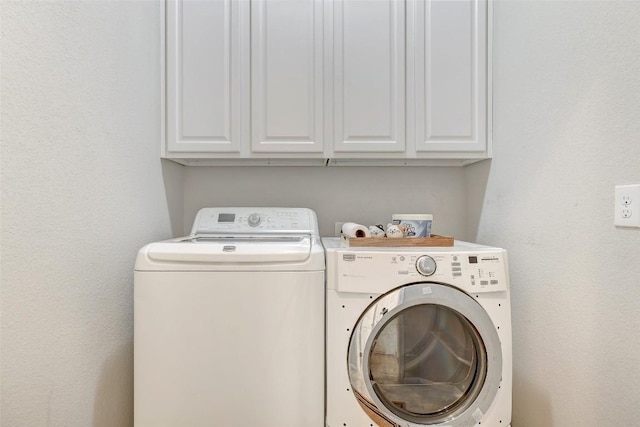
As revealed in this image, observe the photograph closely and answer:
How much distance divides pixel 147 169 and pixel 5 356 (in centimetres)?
85

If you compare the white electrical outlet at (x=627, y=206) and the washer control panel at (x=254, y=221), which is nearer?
the white electrical outlet at (x=627, y=206)

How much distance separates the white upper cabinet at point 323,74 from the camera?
5.20 ft

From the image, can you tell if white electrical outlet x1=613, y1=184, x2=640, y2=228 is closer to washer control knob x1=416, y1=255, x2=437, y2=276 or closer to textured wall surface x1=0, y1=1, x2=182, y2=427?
washer control knob x1=416, y1=255, x2=437, y2=276

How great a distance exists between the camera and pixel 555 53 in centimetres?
120

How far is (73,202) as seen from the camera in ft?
3.51

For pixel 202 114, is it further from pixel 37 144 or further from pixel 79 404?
pixel 79 404

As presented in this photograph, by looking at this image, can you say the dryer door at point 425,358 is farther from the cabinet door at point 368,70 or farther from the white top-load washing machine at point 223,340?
the cabinet door at point 368,70

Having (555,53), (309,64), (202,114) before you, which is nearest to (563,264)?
(555,53)

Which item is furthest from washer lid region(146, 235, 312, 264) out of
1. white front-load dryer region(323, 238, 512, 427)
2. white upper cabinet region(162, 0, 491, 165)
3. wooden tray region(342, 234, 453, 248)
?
white upper cabinet region(162, 0, 491, 165)

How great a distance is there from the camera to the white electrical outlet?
2.86 feet

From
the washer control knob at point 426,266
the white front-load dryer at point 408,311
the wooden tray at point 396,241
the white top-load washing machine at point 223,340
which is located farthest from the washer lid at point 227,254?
the washer control knob at point 426,266

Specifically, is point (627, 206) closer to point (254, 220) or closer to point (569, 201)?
point (569, 201)

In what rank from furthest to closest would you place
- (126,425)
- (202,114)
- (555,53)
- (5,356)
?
(202,114)
(126,425)
(555,53)
(5,356)

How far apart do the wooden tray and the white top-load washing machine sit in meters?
0.29
